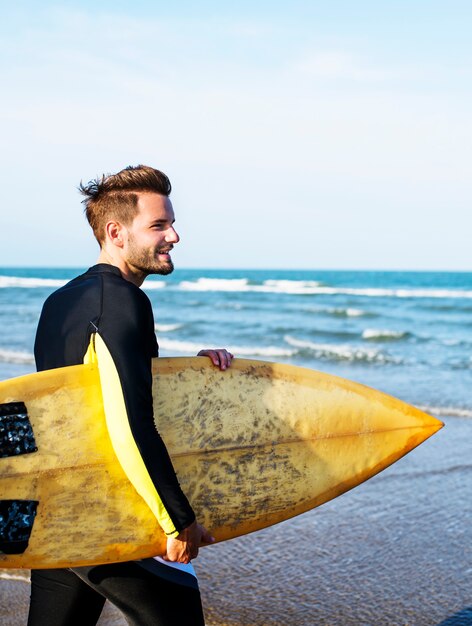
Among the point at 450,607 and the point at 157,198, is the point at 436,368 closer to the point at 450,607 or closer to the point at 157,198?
the point at 450,607

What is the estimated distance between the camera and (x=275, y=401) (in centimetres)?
269

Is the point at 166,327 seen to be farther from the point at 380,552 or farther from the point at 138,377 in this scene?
the point at 138,377

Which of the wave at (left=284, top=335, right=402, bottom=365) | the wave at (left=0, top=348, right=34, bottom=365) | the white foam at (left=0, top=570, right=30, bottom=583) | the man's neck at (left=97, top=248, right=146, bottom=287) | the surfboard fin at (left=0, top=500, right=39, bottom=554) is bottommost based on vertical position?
the wave at (left=0, top=348, right=34, bottom=365)

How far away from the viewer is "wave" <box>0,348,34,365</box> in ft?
36.3

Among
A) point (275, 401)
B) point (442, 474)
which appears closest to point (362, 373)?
point (442, 474)

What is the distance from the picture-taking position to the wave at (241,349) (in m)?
13.2

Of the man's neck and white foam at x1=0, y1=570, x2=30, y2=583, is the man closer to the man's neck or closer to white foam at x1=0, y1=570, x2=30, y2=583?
the man's neck

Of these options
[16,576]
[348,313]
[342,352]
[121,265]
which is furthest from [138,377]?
[348,313]

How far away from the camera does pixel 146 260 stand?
216 centimetres

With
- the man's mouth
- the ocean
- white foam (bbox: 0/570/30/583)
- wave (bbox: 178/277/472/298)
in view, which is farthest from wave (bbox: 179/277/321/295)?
the man's mouth

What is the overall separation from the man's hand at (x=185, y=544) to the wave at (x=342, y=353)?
32.9 ft

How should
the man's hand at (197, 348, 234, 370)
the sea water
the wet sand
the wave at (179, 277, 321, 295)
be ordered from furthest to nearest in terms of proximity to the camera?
the wave at (179, 277, 321, 295)
the sea water
the wet sand
the man's hand at (197, 348, 234, 370)

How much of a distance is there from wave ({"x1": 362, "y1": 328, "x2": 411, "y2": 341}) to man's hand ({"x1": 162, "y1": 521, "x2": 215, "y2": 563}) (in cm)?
1387

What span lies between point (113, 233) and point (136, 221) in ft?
0.25
